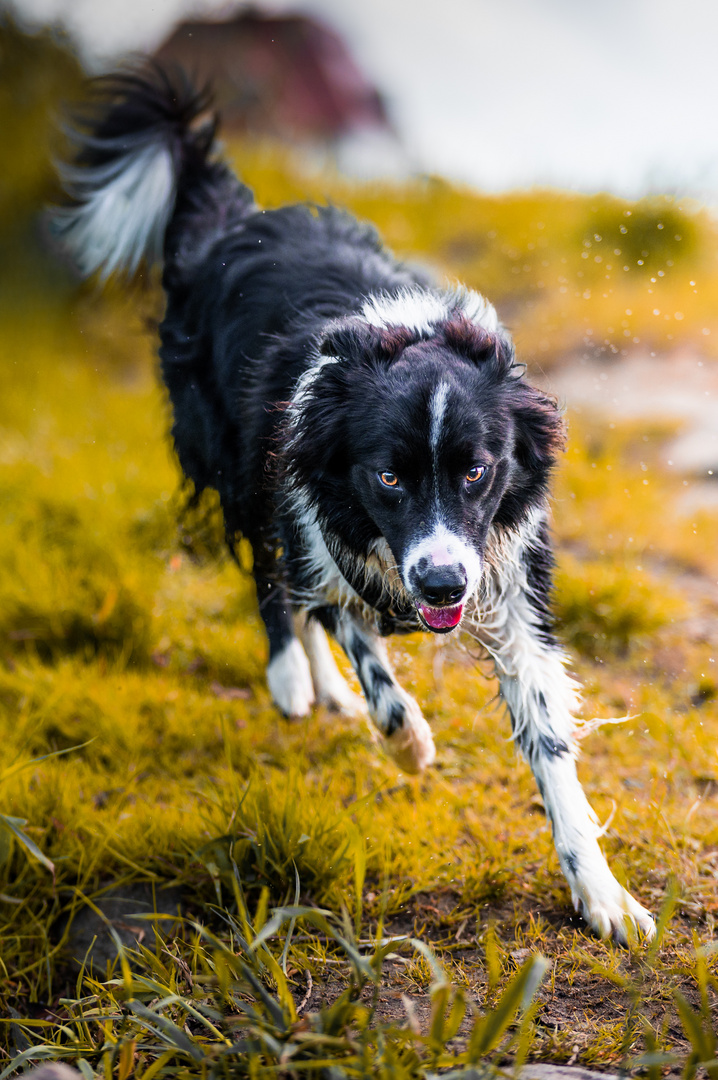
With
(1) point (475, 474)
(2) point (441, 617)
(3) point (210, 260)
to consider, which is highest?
(3) point (210, 260)

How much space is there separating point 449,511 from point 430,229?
7.22 m

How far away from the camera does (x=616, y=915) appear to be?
219cm

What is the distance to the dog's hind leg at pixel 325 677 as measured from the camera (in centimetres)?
344

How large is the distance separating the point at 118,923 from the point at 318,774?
79 centimetres

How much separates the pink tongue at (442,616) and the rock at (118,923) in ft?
3.29

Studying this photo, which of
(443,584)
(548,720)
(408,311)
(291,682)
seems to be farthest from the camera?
(291,682)

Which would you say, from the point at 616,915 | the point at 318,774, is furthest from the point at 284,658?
the point at 616,915

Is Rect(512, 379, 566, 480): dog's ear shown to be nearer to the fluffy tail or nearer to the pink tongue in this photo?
the pink tongue

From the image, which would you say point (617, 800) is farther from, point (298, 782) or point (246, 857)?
point (246, 857)

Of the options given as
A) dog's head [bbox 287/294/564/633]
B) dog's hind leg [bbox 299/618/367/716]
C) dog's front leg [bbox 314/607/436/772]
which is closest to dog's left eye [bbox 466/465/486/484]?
dog's head [bbox 287/294/564/633]

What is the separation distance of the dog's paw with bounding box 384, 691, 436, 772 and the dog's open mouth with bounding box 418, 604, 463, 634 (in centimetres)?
42

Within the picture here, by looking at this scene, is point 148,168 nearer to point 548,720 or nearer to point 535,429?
point 535,429

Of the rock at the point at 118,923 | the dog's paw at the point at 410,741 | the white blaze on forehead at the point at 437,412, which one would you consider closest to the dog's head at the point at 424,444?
the white blaze on forehead at the point at 437,412

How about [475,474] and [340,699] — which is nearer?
[475,474]
